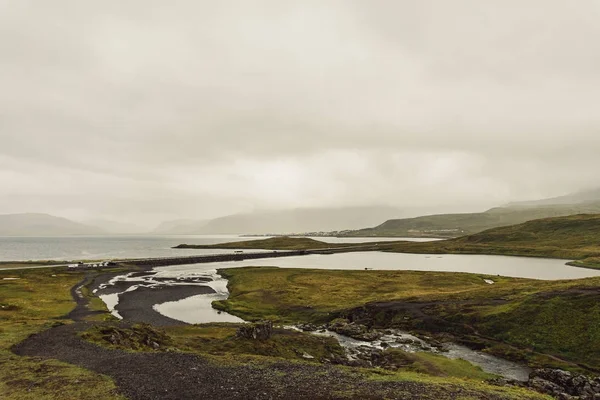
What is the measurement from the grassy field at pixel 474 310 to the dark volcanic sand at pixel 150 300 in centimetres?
1419

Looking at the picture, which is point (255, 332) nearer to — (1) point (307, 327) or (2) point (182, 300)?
(1) point (307, 327)

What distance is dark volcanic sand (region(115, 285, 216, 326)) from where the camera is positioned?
72250 millimetres

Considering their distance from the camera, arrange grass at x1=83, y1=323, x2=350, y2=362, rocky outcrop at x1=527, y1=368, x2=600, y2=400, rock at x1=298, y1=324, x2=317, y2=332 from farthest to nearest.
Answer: rock at x1=298, y1=324, x2=317, y2=332
grass at x1=83, y1=323, x2=350, y2=362
rocky outcrop at x1=527, y1=368, x2=600, y2=400

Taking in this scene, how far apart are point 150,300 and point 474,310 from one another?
255 feet

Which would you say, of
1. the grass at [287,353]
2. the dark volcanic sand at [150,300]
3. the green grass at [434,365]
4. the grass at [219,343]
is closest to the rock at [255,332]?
the grass at [219,343]

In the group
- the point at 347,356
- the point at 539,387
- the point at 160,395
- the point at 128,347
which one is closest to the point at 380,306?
the point at 347,356

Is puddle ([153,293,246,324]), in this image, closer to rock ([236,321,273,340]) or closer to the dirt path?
rock ([236,321,273,340])

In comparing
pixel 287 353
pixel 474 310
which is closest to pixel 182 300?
pixel 287 353

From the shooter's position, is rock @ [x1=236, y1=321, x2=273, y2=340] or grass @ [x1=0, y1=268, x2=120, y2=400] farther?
rock @ [x1=236, y1=321, x2=273, y2=340]

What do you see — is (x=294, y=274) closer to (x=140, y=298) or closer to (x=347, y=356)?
(x=140, y=298)

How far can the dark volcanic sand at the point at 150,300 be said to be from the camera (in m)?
72.2

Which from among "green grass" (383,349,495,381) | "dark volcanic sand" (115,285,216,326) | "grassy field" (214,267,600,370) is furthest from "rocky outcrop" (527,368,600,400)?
"dark volcanic sand" (115,285,216,326)

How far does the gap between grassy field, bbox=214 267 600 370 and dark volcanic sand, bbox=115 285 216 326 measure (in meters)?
14.2

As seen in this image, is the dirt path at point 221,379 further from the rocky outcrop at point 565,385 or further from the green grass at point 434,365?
the green grass at point 434,365
